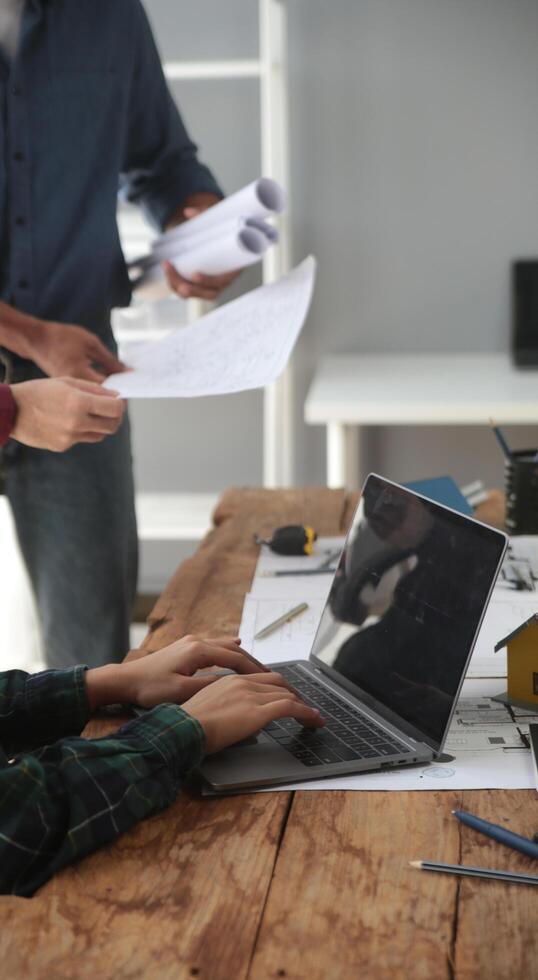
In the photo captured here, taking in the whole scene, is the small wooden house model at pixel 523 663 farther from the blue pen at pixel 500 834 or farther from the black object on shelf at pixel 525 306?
the black object on shelf at pixel 525 306

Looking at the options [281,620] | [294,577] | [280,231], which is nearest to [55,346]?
[294,577]

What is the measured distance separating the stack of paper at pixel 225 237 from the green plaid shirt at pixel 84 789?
0.92 metres

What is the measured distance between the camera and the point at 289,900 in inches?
30.5

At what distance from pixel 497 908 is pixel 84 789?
1.02 feet

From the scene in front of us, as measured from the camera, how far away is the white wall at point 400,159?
301 cm

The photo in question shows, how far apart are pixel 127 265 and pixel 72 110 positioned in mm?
271

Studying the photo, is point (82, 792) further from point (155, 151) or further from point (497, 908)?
point (155, 151)

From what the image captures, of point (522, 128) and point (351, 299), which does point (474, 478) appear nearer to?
point (351, 299)

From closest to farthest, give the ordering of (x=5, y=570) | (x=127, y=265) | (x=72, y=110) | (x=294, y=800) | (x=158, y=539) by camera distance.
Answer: (x=294, y=800) < (x=72, y=110) < (x=127, y=265) < (x=5, y=570) < (x=158, y=539)

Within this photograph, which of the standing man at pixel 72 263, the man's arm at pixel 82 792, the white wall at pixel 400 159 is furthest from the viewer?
the white wall at pixel 400 159

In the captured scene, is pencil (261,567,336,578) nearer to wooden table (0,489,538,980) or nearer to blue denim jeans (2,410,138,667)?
blue denim jeans (2,410,138,667)

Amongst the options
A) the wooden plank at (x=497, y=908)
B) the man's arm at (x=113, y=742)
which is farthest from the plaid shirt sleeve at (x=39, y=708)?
the wooden plank at (x=497, y=908)

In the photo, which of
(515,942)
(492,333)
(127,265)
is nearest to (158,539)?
(492,333)

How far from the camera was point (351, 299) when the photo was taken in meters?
3.18
